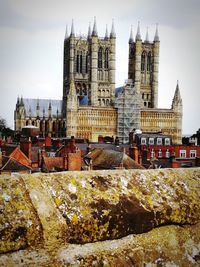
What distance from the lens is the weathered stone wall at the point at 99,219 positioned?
1931 mm

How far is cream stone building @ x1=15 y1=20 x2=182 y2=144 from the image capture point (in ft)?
195

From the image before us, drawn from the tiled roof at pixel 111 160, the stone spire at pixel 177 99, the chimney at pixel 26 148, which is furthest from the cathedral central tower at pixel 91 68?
the tiled roof at pixel 111 160

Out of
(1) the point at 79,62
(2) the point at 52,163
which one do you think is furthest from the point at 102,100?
(2) the point at 52,163

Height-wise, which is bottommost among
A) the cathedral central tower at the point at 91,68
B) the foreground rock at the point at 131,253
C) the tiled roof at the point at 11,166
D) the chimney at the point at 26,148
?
the tiled roof at the point at 11,166

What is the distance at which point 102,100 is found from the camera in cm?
6347

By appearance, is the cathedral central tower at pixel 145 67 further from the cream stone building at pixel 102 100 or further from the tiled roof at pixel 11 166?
the tiled roof at pixel 11 166

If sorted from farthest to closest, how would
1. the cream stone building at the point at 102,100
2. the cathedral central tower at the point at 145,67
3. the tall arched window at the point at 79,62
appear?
the tall arched window at the point at 79,62
the cathedral central tower at the point at 145,67
the cream stone building at the point at 102,100

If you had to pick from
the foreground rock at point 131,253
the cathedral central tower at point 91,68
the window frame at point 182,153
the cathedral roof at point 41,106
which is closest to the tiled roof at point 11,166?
the foreground rock at point 131,253

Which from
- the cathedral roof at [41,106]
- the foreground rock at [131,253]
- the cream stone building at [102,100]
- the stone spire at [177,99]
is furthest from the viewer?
the cathedral roof at [41,106]

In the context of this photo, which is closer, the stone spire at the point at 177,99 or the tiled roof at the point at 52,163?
the tiled roof at the point at 52,163

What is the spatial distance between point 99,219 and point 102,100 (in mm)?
61571

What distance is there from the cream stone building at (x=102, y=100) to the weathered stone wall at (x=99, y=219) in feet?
183

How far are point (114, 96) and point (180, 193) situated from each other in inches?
2422

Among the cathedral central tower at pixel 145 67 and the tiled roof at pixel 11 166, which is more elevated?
the cathedral central tower at pixel 145 67
